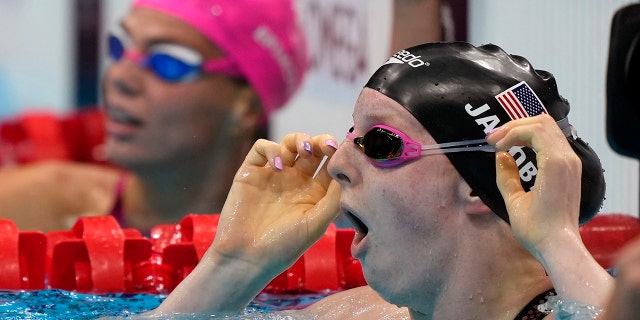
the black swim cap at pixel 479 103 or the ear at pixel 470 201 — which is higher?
the black swim cap at pixel 479 103

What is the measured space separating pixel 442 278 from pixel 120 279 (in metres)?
1.21

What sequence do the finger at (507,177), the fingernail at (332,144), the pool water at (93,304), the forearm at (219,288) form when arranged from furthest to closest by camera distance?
the pool water at (93,304), the forearm at (219,288), the fingernail at (332,144), the finger at (507,177)

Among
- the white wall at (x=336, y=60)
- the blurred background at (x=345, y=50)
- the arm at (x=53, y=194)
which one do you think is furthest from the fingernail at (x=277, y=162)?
the arm at (x=53, y=194)

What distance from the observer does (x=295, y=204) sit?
2422 millimetres

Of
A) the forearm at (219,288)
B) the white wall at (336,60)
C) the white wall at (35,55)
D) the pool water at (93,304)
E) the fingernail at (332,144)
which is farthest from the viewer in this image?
the white wall at (35,55)

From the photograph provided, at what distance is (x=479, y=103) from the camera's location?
6.68 ft

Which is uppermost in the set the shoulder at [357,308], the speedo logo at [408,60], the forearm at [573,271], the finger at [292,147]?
the speedo logo at [408,60]

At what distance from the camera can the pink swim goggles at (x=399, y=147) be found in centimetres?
202

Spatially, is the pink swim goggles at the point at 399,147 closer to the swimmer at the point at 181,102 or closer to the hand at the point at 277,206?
the hand at the point at 277,206

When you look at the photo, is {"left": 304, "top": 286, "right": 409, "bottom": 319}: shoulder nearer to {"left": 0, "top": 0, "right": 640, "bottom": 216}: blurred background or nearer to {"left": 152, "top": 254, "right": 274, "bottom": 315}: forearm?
{"left": 152, "top": 254, "right": 274, "bottom": 315}: forearm

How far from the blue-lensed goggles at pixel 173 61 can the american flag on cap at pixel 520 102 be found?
3142mm

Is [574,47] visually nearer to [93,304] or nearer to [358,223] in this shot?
[93,304]

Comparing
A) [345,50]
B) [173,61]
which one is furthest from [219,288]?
[345,50]

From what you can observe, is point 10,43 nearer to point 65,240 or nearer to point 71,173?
point 71,173
